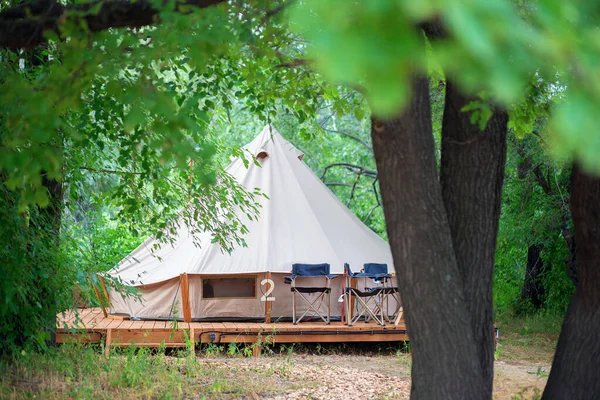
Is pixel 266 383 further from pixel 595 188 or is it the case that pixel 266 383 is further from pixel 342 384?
pixel 595 188

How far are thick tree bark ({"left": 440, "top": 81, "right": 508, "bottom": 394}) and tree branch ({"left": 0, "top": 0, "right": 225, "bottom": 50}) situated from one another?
4.76ft

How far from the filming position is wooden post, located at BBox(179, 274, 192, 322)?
904 centimetres

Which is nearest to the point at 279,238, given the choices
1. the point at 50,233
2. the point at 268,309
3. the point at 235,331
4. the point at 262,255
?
the point at 262,255

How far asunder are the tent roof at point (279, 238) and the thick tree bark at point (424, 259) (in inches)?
238

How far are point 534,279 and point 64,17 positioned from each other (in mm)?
10007

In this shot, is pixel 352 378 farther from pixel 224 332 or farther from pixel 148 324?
pixel 148 324

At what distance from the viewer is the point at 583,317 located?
3.49 m

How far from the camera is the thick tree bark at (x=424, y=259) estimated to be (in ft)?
9.70

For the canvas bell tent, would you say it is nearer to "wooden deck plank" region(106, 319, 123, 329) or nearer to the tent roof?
the tent roof

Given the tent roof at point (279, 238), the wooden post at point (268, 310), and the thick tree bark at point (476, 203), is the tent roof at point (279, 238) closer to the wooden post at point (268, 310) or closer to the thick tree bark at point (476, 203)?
the wooden post at point (268, 310)

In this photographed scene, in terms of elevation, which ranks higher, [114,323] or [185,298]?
[185,298]

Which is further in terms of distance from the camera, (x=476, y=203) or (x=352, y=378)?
(x=352, y=378)

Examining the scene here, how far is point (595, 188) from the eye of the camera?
11.0 feet

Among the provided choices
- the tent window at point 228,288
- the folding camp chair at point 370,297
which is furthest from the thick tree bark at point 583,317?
the tent window at point 228,288
